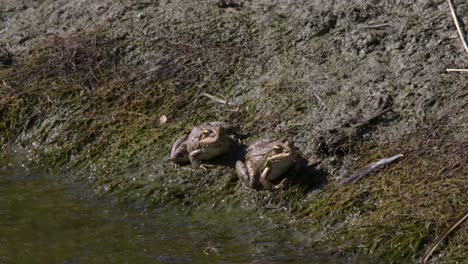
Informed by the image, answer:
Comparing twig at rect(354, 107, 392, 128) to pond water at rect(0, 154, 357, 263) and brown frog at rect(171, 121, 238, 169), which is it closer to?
brown frog at rect(171, 121, 238, 169)

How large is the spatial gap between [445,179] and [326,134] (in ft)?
3.92

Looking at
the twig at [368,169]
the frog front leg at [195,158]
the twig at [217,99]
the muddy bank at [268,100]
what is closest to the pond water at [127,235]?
the muddy bank at [268,100]

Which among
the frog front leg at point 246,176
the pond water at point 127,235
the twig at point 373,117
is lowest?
the pond water at point 127,235

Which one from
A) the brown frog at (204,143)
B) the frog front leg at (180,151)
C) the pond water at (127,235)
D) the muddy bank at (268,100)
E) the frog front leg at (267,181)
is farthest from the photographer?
the frog front leg at (180,151)

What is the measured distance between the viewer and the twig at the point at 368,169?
7766 millimetres

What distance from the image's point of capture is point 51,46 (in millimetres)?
A: 10547

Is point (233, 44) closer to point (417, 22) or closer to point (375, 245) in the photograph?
point (417, 22)

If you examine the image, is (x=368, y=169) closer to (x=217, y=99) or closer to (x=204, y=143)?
(x=204, y=143)

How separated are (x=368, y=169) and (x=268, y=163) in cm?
79

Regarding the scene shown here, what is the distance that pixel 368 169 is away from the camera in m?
7.80

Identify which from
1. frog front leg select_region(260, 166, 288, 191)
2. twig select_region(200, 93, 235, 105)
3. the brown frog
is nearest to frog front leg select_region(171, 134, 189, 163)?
the brown frog

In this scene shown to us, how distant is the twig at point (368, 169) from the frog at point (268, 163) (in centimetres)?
47

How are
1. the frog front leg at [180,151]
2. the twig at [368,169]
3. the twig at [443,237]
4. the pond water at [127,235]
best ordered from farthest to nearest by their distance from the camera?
the frog front leg at [180,151] → the twig at [368,169] → the pond water at [127,235] → the twig at [443,237]

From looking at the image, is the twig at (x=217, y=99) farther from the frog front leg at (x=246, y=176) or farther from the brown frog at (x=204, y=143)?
the frog front leg at (x=246, y=176)
